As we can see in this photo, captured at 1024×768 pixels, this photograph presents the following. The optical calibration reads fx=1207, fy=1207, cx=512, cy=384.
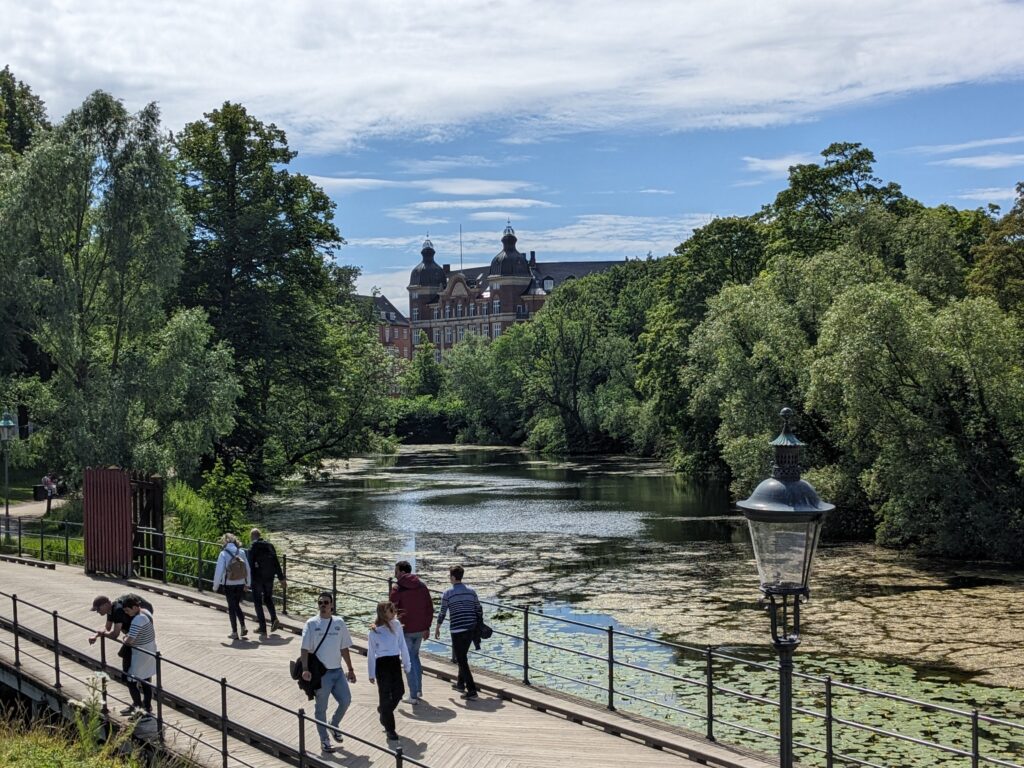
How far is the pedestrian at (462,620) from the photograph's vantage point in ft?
45.3

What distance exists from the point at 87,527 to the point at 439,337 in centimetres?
14008

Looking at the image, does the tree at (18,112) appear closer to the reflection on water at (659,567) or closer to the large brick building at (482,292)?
the reflection on water at (659,567)

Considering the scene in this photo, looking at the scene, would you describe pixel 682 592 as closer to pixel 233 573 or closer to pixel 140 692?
pixel 233 573

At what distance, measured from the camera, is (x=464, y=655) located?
1393 centimetres

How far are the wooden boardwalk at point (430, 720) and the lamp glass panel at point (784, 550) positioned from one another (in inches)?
158

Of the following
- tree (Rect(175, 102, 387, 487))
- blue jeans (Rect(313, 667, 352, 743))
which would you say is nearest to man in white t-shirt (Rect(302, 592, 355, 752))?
blue jeans (Rect(313, 667, 352, 743))

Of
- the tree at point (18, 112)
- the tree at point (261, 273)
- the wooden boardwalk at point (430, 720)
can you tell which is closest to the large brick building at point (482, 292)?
the tree at point (18, 112)

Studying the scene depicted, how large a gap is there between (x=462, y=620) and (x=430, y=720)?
1253 millimetres

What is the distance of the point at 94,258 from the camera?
36.2m

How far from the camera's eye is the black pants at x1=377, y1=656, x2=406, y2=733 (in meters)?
12.0

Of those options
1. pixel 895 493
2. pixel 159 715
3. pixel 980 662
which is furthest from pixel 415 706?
pixel 895 493

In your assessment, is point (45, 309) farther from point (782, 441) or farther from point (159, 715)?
point (782, 441)

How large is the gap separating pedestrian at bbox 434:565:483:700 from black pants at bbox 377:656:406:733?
1672 millimetres

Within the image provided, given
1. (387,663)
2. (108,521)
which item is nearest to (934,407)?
(108,521)
